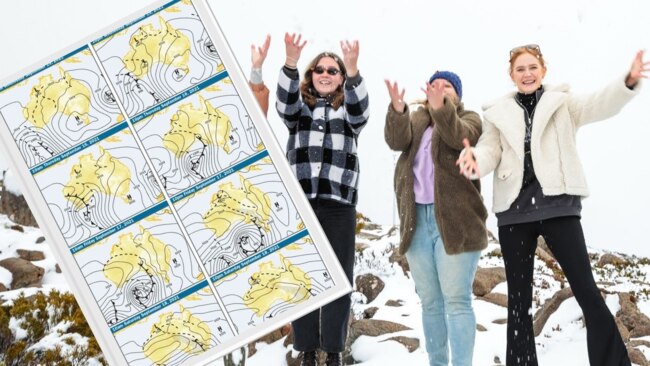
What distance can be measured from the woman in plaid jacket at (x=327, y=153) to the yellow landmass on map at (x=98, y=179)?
4.22 feet

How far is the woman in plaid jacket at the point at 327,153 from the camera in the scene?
3668 mm

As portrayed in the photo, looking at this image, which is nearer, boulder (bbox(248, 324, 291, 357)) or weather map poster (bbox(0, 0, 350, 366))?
weather map poster (bbox(0, 0, 350, 366))

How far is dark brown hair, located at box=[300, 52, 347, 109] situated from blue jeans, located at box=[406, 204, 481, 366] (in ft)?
2.83

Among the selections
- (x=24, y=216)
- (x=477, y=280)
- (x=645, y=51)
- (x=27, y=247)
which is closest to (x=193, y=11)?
(x=645, y=51)

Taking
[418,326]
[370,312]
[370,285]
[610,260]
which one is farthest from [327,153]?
[610,260]

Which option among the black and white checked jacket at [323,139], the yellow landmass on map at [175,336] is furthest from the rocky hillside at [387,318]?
the black and white checked jacket at [323,139]

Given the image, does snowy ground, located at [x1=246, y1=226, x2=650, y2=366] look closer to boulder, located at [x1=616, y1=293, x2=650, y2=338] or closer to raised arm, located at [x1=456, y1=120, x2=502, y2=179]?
boulder, located at [x1=616, y1=293, x2=650, y2=338]

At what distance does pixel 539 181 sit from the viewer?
136 inches

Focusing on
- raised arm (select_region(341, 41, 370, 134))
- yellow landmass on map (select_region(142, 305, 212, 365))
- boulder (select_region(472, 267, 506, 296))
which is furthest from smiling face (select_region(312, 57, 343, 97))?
boulder (select_region(472, 267, 506, 296))

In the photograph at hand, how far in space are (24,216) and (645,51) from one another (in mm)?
18061

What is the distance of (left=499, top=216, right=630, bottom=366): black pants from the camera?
3.27 m

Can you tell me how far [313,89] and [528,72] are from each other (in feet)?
4.39

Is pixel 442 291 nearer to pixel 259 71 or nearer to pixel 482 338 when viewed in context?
pixel 259 71

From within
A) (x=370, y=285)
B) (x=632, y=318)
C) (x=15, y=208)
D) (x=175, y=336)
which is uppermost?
(x=15, y=208)
